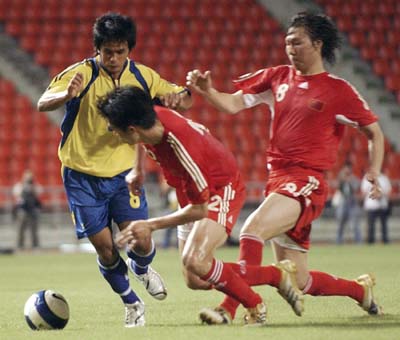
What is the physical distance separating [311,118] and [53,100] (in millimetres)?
1873

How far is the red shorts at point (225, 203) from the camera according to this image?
23.4 ft

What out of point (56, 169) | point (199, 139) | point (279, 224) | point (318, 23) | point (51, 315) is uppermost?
point (318, 23)

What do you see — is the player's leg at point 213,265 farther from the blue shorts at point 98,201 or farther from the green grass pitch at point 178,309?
the blue shorts at point 98,201

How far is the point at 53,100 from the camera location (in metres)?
7.47

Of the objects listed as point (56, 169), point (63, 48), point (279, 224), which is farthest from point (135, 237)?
point (63, 48)

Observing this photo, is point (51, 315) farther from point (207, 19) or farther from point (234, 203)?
point (207, 19)

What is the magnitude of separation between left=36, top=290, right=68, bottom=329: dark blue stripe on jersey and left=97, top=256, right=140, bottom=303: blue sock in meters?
0.54

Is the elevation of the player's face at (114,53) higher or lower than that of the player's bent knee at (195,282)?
higher

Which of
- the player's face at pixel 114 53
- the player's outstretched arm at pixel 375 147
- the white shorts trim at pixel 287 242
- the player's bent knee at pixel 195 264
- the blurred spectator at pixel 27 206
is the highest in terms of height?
the player's face at pixel 114 53

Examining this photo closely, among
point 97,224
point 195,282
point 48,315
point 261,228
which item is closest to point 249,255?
point 261,228

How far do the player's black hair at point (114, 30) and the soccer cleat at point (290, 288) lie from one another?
1.97m

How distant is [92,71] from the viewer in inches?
312

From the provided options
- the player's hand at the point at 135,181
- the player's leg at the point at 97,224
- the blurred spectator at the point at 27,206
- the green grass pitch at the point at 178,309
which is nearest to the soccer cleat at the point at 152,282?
the green grass pitch at the point at 178,309

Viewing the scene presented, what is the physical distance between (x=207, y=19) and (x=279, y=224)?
60.1 feet
